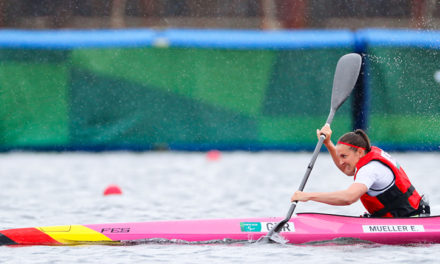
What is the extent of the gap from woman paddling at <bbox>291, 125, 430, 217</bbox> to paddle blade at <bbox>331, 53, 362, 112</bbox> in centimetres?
104

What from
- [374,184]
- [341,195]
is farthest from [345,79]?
[341,195]

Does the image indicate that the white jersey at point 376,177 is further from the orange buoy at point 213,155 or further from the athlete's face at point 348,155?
the orange buoy at point 213,155

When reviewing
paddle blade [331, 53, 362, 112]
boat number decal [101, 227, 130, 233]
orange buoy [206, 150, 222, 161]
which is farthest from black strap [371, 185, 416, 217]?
orange buoy [206, 150, 222, 161]

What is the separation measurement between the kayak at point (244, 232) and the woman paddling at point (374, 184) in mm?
137

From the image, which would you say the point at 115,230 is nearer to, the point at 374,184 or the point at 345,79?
the point at 374,184

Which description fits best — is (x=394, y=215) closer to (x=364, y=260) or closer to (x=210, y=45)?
(x=364, y=260)

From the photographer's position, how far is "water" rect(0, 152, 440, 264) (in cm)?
588

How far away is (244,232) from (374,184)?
1.00 metres

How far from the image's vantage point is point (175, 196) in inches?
356

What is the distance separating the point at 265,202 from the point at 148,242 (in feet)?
8.14

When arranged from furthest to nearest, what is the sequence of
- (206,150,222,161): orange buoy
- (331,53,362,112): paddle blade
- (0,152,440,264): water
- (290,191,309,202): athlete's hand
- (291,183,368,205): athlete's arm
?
1. (206,150,222,161): orange buoy
2. (331,53,362,112): paddle blade
3. (290,191,309,202): athlete's hand
4. (291,183,368,205): athlete's arm
5. (0,152,440,264): water

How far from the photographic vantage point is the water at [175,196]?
232 inches

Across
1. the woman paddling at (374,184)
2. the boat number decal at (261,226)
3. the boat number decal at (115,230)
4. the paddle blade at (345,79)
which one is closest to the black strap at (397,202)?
the woman paddling at (374,184)

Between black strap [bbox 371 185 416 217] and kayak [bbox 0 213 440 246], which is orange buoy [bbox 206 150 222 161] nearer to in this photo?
kayak [bbox 0 213 440 246]
